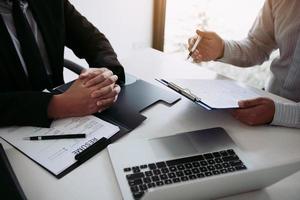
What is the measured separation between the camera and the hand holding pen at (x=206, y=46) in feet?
4.04

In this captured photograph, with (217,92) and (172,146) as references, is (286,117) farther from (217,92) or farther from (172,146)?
(172,146)

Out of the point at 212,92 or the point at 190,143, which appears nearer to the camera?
the point at 190,143

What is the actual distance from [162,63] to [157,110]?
0.41 meters

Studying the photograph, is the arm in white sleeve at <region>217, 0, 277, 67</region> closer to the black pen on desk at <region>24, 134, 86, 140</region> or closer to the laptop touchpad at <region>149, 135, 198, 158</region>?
the laptop touchpad at <region>149, 135, 198, 158</region>

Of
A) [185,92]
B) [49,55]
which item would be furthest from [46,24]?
[185,92]

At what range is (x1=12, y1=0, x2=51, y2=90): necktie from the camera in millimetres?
1005

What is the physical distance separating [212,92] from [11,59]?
0.71 metres

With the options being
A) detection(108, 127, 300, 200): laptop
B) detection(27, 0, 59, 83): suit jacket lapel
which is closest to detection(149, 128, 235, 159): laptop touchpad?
detection(108, 127, 300, 200): laptop

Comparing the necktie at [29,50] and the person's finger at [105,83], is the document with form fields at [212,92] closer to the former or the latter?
the person's finger at [105,83]

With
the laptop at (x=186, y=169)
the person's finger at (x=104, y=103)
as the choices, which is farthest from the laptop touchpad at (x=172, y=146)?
the person's finger at (x=104, y=103)

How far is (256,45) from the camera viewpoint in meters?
1.32

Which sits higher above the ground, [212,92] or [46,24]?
[46,24]

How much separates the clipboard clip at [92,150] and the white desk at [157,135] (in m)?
0.01

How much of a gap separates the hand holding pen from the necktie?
620mm
